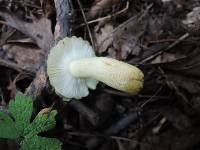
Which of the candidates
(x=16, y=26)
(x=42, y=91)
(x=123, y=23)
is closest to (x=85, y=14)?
(x=123, y=23)

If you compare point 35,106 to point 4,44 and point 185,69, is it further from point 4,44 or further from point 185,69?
point 185,69

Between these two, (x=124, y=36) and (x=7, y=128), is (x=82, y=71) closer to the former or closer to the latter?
(x=7, y=128)

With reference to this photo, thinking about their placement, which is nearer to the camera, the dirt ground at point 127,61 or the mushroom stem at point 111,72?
the mushroom stem at point 111,72

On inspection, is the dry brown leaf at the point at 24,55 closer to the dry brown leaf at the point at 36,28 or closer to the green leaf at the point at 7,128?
the dry brown leaf at the point at 36,28

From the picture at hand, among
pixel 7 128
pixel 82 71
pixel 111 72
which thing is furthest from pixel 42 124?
pixel 111 72

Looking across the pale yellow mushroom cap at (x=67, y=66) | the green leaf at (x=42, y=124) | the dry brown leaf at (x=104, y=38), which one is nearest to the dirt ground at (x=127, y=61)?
the dry brown leaf at (x=104, y=38)

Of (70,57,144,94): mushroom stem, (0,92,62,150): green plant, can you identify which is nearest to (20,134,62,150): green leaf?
(0,92,62,150): green plant
